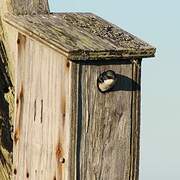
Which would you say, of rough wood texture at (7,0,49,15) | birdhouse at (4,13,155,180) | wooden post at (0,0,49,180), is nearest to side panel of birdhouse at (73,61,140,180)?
birdhouse at (4,13,155,180)

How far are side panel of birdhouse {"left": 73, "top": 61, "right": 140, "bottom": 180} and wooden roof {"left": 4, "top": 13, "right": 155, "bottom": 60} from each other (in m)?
0.05

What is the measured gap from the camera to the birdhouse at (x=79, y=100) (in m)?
3.72

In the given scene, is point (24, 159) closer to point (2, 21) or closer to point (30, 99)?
point (30, 99)

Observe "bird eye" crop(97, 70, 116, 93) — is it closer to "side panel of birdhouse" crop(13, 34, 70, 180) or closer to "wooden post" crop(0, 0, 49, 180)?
"side panel of birdhouse" crop(13, 34, 70, 180)

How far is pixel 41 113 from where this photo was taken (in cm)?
390

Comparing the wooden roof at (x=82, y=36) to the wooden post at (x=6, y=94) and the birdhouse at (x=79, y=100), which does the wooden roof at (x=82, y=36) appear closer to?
the birdhouse at (x=79, y=100)

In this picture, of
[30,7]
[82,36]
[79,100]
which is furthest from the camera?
[30,7]

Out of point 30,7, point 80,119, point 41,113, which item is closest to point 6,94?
point 30,7

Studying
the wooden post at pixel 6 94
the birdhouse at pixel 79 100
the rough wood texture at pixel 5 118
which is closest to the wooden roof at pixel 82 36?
the birdhouse at pixel 79 100

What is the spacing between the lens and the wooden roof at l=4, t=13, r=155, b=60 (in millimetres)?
3725

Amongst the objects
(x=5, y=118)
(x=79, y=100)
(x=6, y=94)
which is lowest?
(x=5, y=118)

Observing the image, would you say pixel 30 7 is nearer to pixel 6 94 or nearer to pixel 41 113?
Result: pixel 41 113

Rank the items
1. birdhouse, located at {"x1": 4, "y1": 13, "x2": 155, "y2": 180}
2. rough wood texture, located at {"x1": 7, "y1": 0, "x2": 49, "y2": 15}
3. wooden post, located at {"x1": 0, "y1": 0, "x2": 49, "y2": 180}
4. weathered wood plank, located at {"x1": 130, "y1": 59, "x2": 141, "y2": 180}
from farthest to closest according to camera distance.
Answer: wooden post, located at {"x1": 0, "y1": 0, "x2": 49, "y2": 180}, rough wood texture, located at {"x1": 7, "y1": 0, "x2": 49, "y2": 15}, weathered wood plank, located at {"x1": 130, "y1": 59, "x2": 141, "y2": 180}, birdhouse, located at {"x1": 4, "y1": 13, "x2": 155, "y2": 180}

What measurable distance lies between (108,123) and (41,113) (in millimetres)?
287
